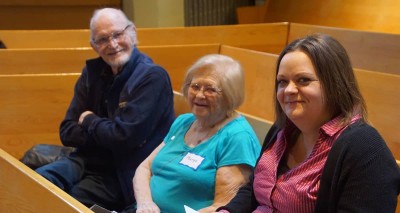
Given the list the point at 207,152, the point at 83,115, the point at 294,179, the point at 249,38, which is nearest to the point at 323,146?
the point at 294,179

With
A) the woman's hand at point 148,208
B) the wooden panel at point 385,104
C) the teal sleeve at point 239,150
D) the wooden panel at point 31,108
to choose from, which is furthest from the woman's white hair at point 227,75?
the wooden panel at point 31,108

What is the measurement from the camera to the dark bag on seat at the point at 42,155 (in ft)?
7.89

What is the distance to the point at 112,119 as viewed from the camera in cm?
218

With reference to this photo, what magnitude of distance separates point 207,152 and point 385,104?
0.90 meters

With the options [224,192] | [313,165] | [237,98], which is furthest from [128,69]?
[313,165]

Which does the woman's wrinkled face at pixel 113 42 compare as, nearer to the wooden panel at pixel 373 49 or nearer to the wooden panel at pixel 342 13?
the wooden panel at pixel 373 49

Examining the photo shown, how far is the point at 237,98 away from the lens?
5.82 ft

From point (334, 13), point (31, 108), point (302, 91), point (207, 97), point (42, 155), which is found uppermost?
point (302, 91)

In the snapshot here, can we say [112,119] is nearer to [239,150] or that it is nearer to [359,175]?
[239,150]

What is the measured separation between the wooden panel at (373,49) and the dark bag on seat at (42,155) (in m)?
1.59

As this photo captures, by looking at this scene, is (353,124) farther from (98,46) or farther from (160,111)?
(98,46)

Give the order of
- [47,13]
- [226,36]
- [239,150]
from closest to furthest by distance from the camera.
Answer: [239,150], [226,36], [47,13]

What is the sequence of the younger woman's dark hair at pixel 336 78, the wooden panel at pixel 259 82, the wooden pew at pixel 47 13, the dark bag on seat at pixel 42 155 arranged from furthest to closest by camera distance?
the wooden pew at pixel 47 13 < the wooden panel at pixel 259 82 < the dark bag on seat at pixel 42 155 < the younger woman's dark hair at pixel 336 78

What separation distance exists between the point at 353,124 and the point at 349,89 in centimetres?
9
